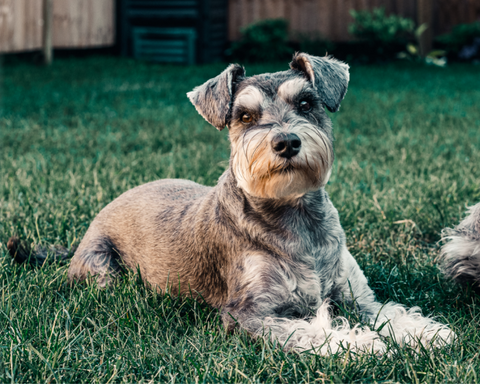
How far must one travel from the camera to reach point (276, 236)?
2848mm

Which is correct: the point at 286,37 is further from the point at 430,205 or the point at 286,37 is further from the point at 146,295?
the point at 146,295

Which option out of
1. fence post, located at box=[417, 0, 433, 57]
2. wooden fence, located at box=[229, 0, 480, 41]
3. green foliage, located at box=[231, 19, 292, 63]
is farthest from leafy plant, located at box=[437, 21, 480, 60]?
green foliage, located at box=[231, 19, 292, 63]

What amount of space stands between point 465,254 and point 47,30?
1187 cm

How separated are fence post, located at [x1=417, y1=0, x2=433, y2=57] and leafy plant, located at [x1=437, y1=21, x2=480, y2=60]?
0.47 m

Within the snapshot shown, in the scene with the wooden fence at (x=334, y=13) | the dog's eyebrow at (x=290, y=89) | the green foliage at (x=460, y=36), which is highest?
the wooden fence at (x=334, y=13)

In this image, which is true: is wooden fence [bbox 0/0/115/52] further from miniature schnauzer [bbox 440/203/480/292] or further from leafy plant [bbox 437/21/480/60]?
miniature schnauzer [bbox 440/203/480/292]

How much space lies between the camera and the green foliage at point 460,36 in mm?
15516

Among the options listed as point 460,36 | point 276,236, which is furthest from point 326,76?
point 460,36

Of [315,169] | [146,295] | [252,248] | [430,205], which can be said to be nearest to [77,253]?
[146,295]

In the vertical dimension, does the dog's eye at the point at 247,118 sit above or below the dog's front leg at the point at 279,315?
above

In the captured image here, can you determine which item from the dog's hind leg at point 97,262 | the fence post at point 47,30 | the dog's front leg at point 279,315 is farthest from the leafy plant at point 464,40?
the dog's front leg at point 279,315

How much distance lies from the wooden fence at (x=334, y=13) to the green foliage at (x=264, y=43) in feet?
2.20

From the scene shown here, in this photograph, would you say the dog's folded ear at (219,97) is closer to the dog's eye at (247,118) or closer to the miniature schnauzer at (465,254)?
the dog's eye at (247,118)

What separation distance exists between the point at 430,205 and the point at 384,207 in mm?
385
